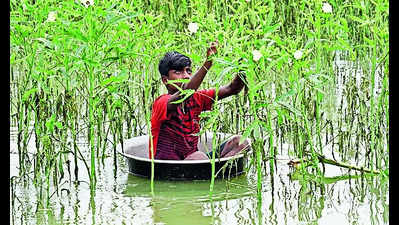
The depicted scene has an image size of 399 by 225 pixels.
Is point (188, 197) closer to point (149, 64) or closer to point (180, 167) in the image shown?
point (180, 167)

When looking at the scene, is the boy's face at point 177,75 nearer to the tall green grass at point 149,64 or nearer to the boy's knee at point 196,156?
the tall green grass at point 149,64

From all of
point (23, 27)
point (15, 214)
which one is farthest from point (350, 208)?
point (23, 27)

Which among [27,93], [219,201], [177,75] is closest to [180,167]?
[219,201]

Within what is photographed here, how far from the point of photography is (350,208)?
525 cm

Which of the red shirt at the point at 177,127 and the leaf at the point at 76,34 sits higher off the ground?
the leaf at the point at 76,34

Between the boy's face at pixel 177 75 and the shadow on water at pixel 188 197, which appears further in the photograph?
the boy's face at pixel 177 75

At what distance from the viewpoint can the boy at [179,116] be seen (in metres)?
5.89

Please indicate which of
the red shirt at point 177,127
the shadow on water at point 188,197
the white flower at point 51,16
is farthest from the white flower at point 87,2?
the shadow on water at point 188,197

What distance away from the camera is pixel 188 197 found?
5.61 m

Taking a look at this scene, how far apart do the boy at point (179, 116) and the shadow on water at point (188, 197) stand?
230 millimetres

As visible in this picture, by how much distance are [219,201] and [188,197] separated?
0.24 meters

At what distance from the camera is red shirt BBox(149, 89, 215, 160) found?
5.97 m

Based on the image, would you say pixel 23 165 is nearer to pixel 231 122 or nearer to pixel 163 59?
pixel 163 59

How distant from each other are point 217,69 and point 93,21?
0.88 meters
